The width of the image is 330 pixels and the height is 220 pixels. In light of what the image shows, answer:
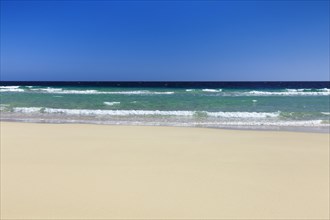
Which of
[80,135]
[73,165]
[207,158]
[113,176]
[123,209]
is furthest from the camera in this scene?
[80,135]

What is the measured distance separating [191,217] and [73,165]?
237 cm

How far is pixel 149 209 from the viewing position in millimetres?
3199

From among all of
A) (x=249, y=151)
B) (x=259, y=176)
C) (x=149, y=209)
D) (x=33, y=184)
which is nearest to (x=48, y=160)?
(x=33, y=184)

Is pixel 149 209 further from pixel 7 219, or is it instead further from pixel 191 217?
pixel 7 219

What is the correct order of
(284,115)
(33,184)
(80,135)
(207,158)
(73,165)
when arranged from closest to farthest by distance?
(33,184)
(73,165)
(207,158)
(80,135)
(284,115)

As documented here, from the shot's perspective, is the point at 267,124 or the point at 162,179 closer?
the point at 162,179

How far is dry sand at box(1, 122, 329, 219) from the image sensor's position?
125 inches

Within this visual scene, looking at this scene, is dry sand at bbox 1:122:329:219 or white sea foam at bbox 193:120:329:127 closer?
dry sand at bbox 1:122:329:219

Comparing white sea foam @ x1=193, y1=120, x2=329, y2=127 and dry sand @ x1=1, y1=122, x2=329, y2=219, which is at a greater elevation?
white sea foam @ x1=193, y1=120, x2=329, y2=127

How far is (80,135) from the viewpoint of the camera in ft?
25.1

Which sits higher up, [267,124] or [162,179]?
[267,124]

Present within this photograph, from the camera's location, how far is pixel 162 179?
4.13 m

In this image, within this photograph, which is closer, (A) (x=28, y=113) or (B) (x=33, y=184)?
(B) (x=33, y=184)

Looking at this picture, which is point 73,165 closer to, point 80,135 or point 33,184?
point 33,184
